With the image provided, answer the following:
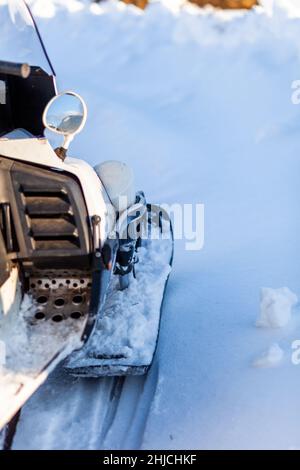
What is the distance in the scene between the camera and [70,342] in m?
2.73

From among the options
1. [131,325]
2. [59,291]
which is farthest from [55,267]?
[131,325]

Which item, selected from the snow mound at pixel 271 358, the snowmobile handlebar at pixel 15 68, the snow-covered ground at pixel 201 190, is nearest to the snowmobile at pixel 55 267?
the snowmobile handlebar at pixel 15 68

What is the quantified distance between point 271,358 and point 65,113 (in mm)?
1243

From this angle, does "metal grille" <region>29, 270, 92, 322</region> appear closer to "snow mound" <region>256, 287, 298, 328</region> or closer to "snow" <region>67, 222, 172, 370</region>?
"snow" <region>67, 222, 172, 370</region>

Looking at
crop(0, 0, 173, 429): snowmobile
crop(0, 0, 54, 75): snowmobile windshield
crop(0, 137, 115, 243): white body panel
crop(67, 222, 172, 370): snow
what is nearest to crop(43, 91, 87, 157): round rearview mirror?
crop(0, 0, 173, 429): snowmobile

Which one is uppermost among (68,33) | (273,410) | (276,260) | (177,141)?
(68,33)

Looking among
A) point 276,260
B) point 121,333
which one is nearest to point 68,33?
point 276,260

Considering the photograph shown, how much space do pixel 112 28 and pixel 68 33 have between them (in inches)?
20.0

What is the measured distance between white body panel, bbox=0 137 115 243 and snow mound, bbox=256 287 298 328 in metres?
0.73

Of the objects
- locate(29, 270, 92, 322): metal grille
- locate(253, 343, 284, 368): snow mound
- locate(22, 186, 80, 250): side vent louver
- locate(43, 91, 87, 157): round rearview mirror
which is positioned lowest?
locate(253, 343, 284, 368): snow mound

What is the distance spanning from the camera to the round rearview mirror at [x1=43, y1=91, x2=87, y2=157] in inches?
113

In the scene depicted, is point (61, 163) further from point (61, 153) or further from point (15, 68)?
point (15, 68)

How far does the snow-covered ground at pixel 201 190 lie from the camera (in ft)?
9.31
